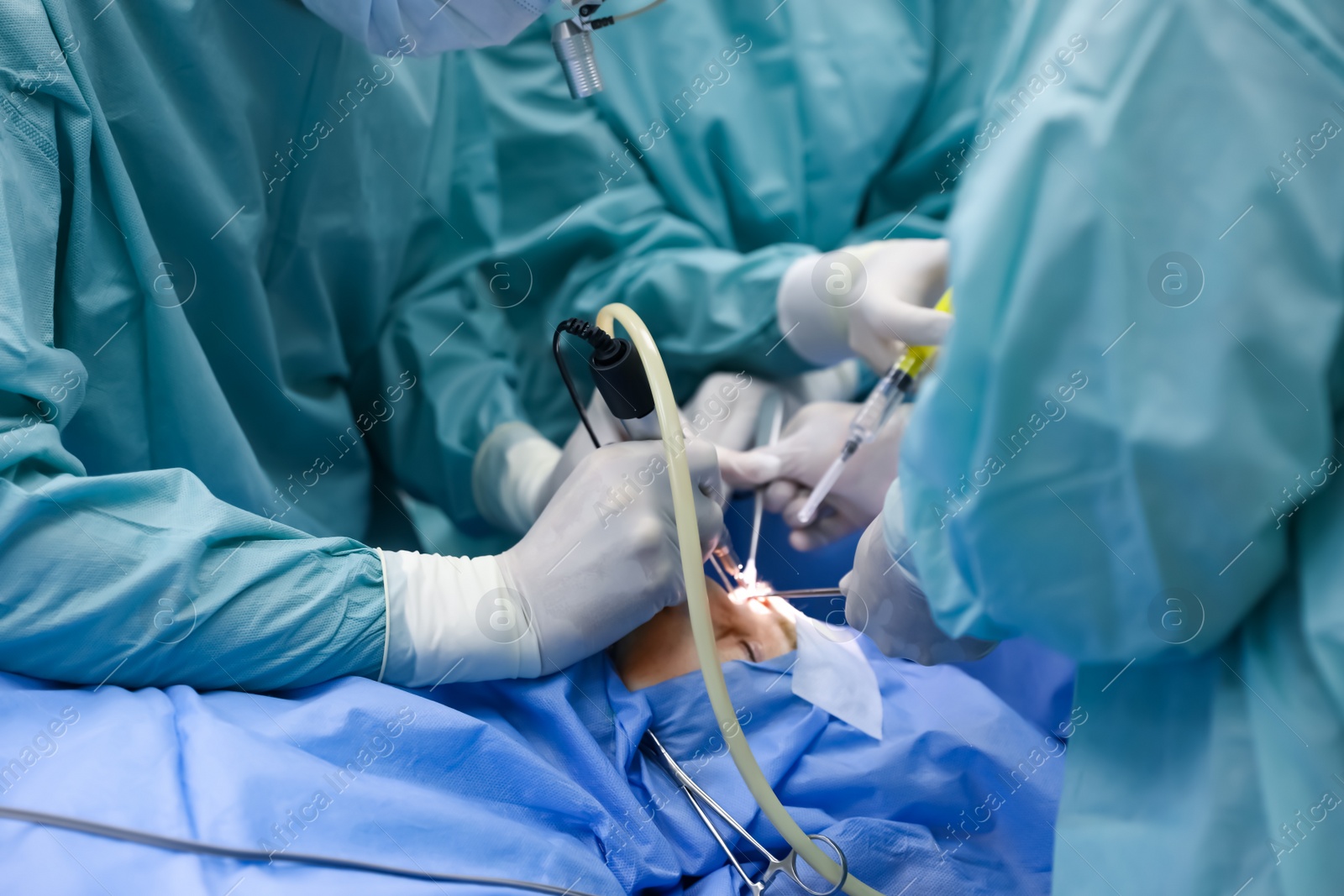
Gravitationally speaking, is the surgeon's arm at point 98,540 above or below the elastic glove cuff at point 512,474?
above

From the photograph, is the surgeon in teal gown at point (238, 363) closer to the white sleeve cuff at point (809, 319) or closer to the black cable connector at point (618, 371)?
the black cable connector at point (618, 371)

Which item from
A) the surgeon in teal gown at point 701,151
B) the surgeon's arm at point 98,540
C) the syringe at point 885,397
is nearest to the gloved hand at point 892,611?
the syringe at point 885,397

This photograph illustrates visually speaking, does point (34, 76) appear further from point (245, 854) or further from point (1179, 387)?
point (1179, 387)

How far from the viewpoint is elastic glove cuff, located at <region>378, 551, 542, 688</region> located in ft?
3.67

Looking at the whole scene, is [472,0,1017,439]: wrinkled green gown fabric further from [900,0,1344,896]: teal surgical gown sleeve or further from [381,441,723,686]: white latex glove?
[900,0,1344,896]: teal surgical gown sleeve

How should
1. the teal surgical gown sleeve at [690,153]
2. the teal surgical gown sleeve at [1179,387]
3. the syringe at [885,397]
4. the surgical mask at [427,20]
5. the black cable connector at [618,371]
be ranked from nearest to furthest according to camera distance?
1. the teal surgical gown sleeve at [1179,387]
2. the black cable connector at [618,371]
3. the surgical mask at [427,20]
4. the syringe at [885,397]
5. the teal surgical gown sleeve at [690,153]

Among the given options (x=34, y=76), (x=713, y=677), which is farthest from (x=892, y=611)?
(x=34, y=76)

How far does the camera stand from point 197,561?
1.00 meters

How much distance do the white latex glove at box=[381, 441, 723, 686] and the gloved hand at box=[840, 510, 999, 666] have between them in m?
0.24

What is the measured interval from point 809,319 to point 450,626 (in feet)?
3.02

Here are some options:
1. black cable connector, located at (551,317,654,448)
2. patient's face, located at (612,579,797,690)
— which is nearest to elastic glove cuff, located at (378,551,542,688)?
patient's face, located at (612,579,797,690)

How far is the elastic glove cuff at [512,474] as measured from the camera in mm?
1637

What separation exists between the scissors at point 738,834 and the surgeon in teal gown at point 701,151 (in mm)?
849

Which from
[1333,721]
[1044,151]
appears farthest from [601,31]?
[1333,721]
